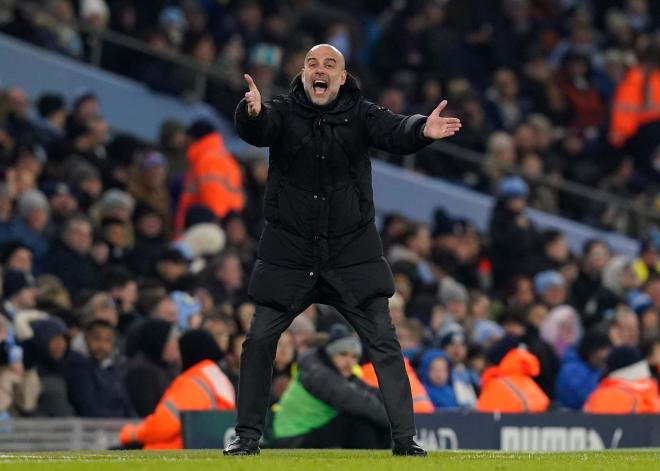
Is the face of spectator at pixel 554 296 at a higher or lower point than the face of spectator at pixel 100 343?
higher

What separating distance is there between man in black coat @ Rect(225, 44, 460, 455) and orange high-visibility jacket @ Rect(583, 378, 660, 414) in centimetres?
467

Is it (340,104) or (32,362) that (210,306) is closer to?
(32,362)

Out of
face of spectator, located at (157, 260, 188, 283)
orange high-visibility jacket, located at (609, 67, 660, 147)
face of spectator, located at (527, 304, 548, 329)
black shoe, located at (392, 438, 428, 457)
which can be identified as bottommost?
black shoe, located at (392, 438, 428, 457)

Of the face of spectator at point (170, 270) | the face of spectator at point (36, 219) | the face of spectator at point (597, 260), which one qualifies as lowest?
the face of spectator at point (170, 270)

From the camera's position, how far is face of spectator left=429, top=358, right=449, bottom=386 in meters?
15.4

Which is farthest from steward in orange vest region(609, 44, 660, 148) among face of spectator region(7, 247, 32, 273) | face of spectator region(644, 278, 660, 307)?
face of spectator region(7, 247, 32, 273)

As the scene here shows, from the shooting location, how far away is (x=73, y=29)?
840 inches

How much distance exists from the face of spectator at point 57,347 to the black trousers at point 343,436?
1950 mm

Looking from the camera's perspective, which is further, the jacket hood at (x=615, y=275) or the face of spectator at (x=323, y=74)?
the jacket hood at (x=615, y=275)

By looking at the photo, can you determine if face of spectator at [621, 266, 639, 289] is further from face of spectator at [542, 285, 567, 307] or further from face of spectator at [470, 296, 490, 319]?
face of spectator at [470, 296, 490, 319]

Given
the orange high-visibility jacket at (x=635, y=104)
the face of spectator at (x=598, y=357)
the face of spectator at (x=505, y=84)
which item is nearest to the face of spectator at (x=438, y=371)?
the face of spectator at (x=598, y=357)

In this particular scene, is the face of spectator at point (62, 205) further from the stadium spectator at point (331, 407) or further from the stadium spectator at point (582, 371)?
the stadium spectator at point (582, 371)

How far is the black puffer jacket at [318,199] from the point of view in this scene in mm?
10062

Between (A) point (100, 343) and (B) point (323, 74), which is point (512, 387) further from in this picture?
(B) point (323, 74)
